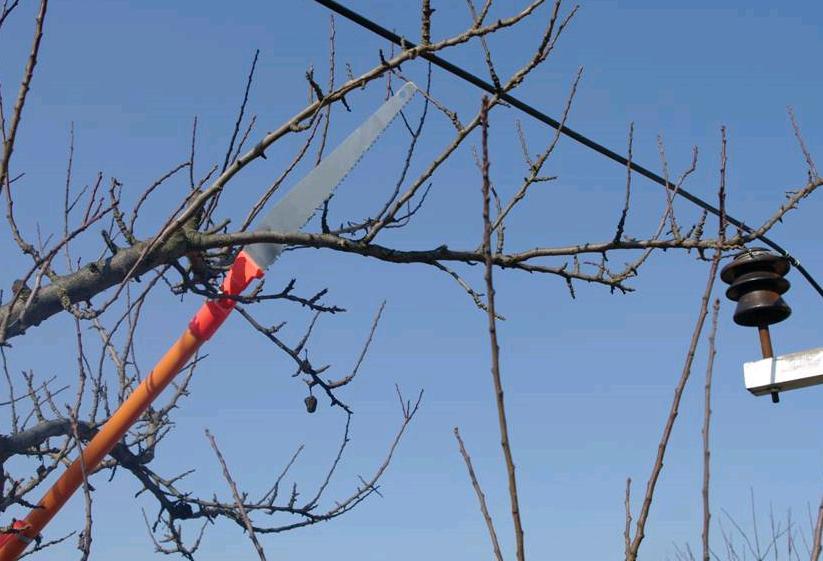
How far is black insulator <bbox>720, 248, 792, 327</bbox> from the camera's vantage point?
3912mm

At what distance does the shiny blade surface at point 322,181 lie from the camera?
334cm

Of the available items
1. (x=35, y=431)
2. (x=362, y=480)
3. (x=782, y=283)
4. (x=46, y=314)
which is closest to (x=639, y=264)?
(x=782, y=283)

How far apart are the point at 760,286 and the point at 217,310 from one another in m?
2.30

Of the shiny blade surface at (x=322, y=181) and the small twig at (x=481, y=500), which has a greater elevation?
the shiny blade surface at (x=322, y=181)

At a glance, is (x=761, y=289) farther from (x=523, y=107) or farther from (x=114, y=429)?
(x=114, y=429)

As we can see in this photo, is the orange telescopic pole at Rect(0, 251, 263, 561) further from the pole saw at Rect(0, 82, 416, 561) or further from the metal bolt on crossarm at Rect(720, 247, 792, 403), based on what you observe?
the metal bolt on crossarm at Rect(720, 247, 792, 403)

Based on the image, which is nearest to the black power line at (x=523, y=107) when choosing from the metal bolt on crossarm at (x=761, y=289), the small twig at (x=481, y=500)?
the metal bolt on crossarm at (x=761, y=289)

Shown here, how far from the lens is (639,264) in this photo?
3564 millimetres

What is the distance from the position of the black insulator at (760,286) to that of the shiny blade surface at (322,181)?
1635 millimetres

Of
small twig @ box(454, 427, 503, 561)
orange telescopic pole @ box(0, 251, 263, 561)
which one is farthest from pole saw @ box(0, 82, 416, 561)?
small twig @ box(454, 427, 503, 561)

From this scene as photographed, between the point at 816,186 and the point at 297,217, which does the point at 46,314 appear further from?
the point at 816,186

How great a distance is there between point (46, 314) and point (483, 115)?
243 cm

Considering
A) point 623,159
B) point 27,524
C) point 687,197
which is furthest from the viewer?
point 687,197

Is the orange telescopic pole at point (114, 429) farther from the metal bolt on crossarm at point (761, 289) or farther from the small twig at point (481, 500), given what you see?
the metal bolt on crossarm at point (761, 289)
